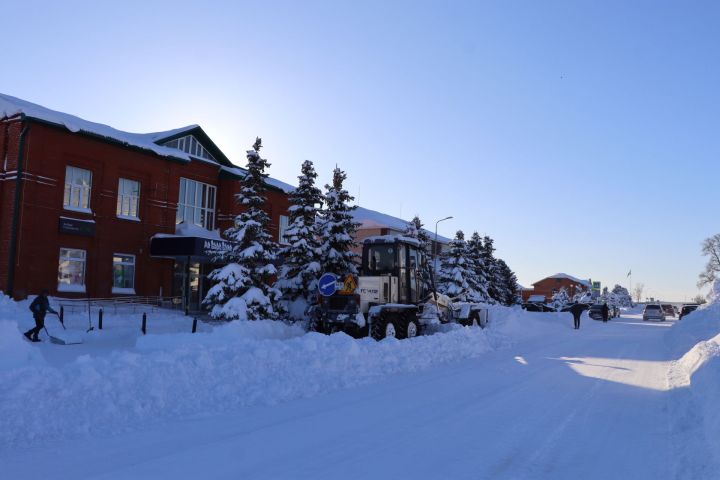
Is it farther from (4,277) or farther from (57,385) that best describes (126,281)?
(57,385)

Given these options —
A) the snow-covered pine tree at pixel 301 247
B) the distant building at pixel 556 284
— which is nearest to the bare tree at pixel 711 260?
the distant building at pixel 556 284

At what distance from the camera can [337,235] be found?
2519 centimetres

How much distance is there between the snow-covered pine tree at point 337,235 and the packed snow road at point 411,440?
1494cm

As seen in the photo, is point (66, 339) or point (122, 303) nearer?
point (66, 339)

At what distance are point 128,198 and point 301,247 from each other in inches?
371

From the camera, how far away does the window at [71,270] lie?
23.6m

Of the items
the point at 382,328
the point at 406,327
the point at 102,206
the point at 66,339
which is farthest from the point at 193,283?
the point at 382,328

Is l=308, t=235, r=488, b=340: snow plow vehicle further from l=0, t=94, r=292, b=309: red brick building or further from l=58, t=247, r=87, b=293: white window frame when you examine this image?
l=58, t=247, r=87, b=293: white window frame

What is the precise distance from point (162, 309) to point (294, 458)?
73.0 ft

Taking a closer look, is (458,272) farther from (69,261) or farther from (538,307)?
(69,261)

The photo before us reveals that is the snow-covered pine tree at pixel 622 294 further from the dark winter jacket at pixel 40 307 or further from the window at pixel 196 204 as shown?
the dark winter jacket at pixel 40 307

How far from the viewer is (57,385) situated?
6973mm

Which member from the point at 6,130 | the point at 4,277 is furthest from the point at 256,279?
the point at 6,130

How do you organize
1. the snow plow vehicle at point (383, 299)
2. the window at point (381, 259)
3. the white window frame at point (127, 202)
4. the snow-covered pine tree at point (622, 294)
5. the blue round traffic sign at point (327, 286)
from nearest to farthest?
1. the blue round traffic sign at point (327, 286)
2. the snow plow vehicle at point (383, 299)
3. the window at point (381, 259)
4. the white window frame at point (127, 202)
5. the snow-covered pine tree at point (622, 294)
